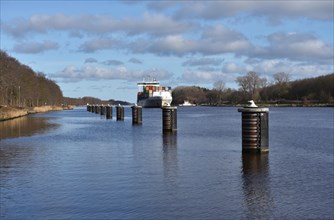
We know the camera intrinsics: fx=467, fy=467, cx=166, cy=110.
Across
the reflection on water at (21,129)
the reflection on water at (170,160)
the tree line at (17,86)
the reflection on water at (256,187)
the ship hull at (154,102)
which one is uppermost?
the tree line at (17,86)

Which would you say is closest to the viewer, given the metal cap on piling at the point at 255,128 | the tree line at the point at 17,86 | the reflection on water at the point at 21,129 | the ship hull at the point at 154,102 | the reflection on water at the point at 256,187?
the reflection on water at the point at 256,187

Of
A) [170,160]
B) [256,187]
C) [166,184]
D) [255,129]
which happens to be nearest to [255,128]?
[255,129]

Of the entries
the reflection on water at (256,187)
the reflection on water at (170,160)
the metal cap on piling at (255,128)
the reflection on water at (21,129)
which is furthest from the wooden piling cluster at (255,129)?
the reflection on water at (21,129)

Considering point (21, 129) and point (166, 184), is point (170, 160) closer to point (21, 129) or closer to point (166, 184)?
point (166, 184)

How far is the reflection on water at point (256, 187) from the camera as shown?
504 inches

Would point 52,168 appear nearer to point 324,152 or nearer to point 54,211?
point 54,211

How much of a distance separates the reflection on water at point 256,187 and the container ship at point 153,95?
468 ft

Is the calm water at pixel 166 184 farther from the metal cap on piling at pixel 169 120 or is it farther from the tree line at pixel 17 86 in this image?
the tree line at pixel 17 86

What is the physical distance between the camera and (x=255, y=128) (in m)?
24.7

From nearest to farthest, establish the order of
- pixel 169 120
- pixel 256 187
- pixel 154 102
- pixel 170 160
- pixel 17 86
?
pixel 256 187 < pixel 170 160 < pixel 169 120 < pixel 17 86 < pixel 154 102

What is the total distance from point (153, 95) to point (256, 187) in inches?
6364

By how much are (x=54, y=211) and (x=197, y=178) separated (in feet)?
21.4

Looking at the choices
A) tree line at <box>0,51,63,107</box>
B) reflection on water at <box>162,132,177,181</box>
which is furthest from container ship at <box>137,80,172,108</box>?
reflection on water at <box>162,132,177,181</box>

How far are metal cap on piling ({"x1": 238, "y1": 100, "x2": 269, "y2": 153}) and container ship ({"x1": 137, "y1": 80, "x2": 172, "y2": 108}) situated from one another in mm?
139194
